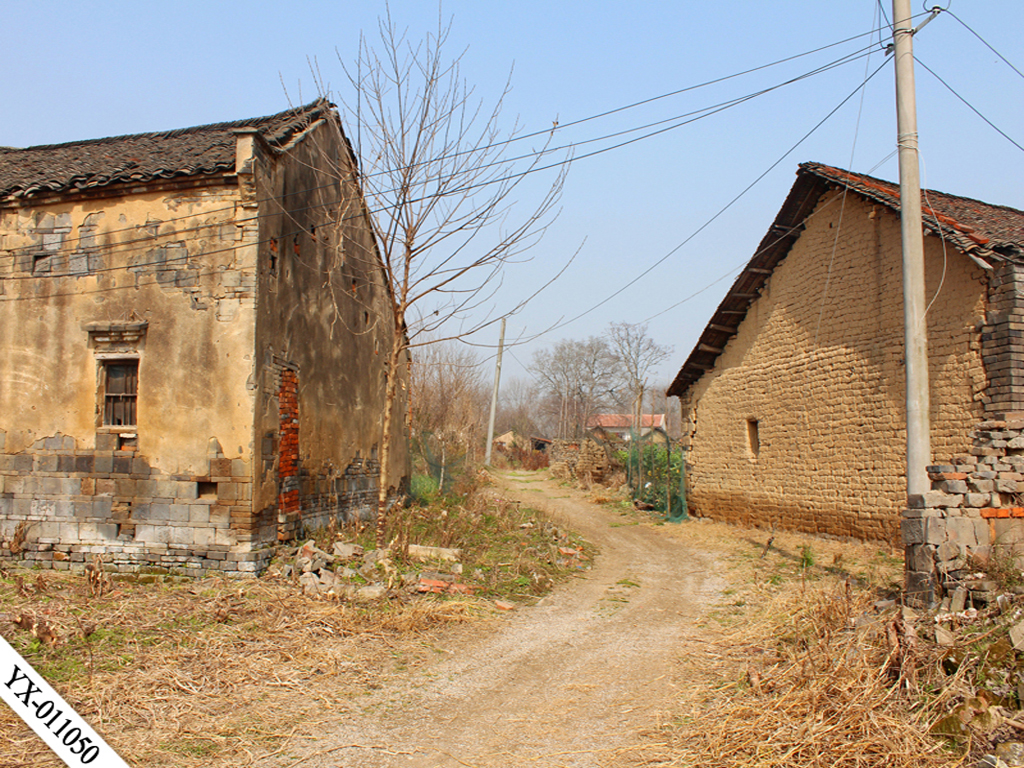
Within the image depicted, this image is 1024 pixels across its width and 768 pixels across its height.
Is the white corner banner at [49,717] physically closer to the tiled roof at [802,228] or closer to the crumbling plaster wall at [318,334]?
the crumbling plaster wall at [318,334]

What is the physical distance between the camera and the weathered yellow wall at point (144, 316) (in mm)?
8891

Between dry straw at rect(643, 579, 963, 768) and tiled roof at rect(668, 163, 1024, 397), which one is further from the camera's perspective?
tiled roof at rect(668, 163, 1024, 397)

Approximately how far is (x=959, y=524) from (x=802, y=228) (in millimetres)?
8120

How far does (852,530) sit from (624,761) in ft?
27.6

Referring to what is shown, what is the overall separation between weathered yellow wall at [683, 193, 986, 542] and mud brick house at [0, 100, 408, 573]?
835 cm

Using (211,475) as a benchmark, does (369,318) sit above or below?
above

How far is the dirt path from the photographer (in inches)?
174

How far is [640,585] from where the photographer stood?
949 centimetres

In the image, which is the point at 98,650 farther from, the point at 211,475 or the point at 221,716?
the point at 211,475

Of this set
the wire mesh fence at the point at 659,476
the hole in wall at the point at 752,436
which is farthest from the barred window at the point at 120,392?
the wire mesh fence at the point at 659,476

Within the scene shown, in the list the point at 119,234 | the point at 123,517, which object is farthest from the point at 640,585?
the point at 119,234

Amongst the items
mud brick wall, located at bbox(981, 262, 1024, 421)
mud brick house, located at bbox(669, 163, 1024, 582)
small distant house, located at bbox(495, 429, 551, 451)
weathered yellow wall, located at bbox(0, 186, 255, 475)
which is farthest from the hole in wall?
small distant house, located at bbox(495, 429, 551, 451)

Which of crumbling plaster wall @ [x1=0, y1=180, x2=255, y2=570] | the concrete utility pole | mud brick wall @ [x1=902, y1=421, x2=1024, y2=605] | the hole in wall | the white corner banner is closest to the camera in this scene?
the white corner banner

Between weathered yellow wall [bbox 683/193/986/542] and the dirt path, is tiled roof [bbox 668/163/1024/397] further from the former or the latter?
the dirt path
